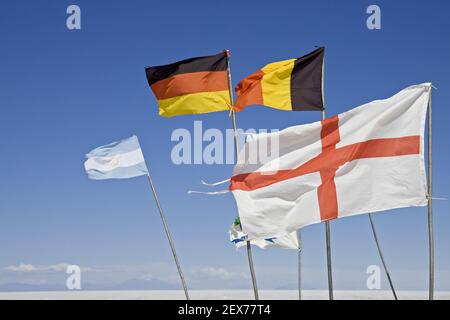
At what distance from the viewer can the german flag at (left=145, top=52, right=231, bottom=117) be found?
66.6 feet

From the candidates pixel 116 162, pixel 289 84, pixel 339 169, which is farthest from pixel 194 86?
pixel 339 169

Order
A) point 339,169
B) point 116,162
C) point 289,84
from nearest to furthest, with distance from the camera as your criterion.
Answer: point 339,169
point 289,84
point 116,162

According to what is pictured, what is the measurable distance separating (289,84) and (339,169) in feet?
13.0

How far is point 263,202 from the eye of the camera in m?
17.2

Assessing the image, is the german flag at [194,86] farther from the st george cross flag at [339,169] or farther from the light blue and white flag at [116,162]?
the light blue and white flag at [116,162]

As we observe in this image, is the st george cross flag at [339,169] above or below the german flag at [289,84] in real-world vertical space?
below

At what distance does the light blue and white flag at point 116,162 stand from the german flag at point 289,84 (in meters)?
7.15

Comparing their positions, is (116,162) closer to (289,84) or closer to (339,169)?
(289,84)

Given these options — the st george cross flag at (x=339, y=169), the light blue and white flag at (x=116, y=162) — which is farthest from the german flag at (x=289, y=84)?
the light blue and white flag at (x=116, y=162)

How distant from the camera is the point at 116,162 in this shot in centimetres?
2481

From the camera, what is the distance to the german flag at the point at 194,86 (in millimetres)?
Result: 20312

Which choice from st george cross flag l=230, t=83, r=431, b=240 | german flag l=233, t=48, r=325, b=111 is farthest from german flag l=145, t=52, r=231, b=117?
st george cross flag l=230, t=83, r=431, b=240

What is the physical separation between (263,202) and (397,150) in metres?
3.82
